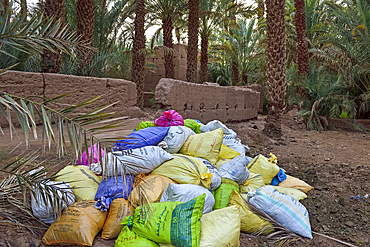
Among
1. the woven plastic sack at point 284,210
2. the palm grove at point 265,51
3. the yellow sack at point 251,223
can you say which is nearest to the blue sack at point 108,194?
the yellow sack at point 251,223

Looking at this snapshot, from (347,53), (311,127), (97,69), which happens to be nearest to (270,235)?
(97,69)

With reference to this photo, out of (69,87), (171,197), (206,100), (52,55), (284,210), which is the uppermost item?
(52,55)

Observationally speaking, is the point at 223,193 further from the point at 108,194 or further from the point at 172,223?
the point at 108,194

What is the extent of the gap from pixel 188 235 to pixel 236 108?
6.73 m

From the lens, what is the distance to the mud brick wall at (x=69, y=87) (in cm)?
397

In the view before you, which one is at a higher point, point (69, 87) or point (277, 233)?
point (69, 87)

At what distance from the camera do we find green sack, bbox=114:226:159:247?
6.57ft

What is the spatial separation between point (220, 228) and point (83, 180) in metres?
1.28

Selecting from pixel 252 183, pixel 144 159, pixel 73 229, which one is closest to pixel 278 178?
pixel 252 183

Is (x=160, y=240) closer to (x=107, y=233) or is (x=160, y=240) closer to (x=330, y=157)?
(x=107, y=233)

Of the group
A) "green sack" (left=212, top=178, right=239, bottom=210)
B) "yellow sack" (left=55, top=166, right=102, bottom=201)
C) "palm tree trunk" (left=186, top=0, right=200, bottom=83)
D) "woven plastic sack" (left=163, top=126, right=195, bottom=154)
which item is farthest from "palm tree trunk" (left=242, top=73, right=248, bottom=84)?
"yellow sack" (left=55, top=166, right=102, bottom=201)

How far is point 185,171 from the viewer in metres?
2.58

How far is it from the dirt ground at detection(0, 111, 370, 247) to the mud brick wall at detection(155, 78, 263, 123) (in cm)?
94

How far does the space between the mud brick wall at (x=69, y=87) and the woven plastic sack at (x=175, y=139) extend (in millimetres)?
1034
